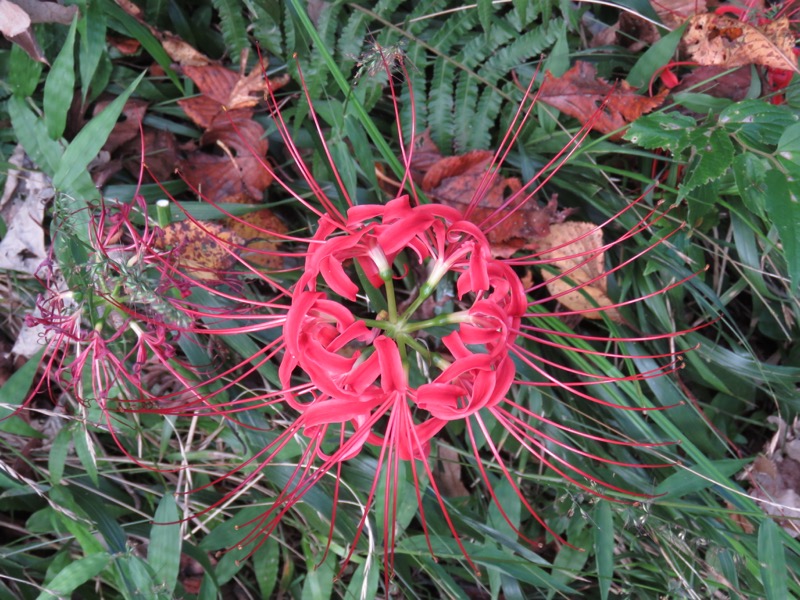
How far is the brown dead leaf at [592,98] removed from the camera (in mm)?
1442

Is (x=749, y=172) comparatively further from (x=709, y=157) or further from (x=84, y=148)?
(x=84, y=148)

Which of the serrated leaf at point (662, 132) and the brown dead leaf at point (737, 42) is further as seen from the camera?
the brown dead leaf at point (737, 42)

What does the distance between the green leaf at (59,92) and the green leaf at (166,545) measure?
757 millimetres

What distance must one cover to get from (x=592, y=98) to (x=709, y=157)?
43 cm

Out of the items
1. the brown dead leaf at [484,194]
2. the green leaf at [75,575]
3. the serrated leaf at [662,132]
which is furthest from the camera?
the brown dead leaf at [484,194]

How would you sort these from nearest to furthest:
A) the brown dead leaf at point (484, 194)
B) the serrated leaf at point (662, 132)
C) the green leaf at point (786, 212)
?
the green leaf at point (786, 212) → the serrated leaf at point (662, 132) → the brown dead leaf at point (484, 194)

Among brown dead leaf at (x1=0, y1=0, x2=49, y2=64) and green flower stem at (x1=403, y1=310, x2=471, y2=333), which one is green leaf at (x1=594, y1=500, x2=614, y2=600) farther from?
brown dead leaf at (x1=0, y1=0, x2=49, y2=64)

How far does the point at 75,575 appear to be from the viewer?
48.5 inches

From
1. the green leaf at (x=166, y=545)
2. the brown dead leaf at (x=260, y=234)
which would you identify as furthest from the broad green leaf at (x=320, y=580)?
the brown dead leaf at (x=260, y=234)

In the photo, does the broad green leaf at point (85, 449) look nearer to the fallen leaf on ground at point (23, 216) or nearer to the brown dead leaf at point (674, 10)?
the fallen leaf on ground at point (23, 216)

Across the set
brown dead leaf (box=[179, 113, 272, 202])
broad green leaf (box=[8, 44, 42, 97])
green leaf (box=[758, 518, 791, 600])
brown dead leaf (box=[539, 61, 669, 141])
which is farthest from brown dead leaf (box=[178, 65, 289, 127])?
green leaf (box=[758, 518, 791, 600])

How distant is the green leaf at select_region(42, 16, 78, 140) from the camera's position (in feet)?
4.39

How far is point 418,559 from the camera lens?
1397 millimetres

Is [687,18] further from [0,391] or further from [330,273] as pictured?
[0,391]
